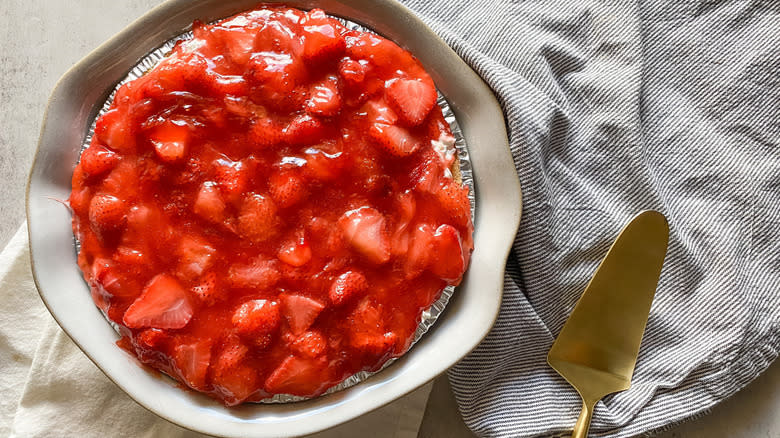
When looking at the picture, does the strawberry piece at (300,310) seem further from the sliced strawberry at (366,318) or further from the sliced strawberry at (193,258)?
the sliced strawberry at (193,258)

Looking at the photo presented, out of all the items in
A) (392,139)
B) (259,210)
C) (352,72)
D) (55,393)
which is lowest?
(55,393)

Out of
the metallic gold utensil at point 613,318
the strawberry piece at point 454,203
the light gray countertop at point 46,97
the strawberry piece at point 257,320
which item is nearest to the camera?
the strawberry piece at point 257,320

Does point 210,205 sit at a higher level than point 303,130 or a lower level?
lower

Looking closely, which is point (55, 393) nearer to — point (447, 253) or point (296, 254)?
point (296, 254)

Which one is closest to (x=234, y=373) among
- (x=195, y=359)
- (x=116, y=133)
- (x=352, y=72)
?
(x=195, y=359)

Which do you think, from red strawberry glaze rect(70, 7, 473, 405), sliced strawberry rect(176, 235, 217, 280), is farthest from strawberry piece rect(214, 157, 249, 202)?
sliced strawberry rect(176, 235, 217, 280)

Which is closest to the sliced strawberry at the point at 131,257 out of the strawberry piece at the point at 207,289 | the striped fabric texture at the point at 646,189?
the strawberry piece at the point at 207,289

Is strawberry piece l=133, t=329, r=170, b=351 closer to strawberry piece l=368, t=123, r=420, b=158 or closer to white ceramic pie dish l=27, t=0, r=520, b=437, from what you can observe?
white ceramic pie dish l=27, t=0, r=520, b=437
